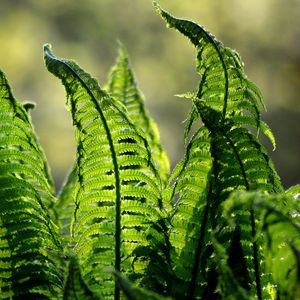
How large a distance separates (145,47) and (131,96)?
1000cm

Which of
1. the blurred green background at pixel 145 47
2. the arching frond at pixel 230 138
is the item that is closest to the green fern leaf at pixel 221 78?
the arching frond at pixel 230 138

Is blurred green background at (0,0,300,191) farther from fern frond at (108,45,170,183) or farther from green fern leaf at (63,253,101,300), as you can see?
green fern leaf at (63,253,101,300)

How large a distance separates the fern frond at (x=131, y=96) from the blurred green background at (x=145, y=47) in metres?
8.74

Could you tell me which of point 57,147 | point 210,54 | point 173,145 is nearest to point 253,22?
point 173,145

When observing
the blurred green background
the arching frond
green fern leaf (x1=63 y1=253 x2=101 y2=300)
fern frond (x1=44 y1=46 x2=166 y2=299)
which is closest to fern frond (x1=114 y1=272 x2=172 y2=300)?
green fern leaf (x1=63 y1=253 x2=101 y2=300)

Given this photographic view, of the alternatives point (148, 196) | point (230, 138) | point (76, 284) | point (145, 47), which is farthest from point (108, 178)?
point (145, 47)

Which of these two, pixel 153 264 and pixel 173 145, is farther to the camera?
pixel 173 145

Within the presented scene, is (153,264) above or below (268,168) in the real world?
below

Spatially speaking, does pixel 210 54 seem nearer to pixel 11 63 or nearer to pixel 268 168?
pixel 268 168

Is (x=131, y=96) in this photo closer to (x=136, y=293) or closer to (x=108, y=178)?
(x=108, y=178)

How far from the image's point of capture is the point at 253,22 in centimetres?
1187

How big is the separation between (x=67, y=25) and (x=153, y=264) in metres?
11.1

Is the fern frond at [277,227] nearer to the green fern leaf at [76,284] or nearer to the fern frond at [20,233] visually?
the green fern leaf at [76,284]

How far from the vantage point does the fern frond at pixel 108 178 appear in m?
1.07
